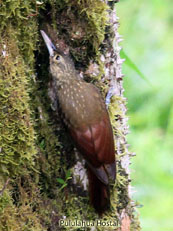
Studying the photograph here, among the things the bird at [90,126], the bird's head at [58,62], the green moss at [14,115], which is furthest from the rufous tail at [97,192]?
the bird's head at [58,62]

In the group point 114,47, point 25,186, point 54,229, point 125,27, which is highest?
point 125,27

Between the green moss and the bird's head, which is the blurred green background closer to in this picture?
the bird's head

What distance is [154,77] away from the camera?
6.00 m

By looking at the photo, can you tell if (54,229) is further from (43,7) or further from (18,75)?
(43,7)

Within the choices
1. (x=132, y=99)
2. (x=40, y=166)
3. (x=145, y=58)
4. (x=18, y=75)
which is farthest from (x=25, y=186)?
(x=145, y=58)

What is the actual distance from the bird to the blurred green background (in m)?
1.39

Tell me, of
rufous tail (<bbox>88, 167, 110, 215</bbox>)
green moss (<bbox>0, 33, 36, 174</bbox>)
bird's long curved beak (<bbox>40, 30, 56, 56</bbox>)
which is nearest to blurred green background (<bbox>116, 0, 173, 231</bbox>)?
rufous tail (<bbox>88, 167, 110, 215</bbox>)

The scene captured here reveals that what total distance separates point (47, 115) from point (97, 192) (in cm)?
55

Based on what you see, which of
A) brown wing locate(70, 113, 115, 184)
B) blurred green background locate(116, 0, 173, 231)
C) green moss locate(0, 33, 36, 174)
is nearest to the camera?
green moss locate(0, 33, 36, 174)

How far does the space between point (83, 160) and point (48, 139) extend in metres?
0.25

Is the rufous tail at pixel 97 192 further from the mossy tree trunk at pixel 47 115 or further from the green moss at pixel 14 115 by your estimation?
the green moss at pixel 14 115

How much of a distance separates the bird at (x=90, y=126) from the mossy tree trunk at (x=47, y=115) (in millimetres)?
55

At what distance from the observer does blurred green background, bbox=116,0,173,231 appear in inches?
193

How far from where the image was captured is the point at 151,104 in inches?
234
